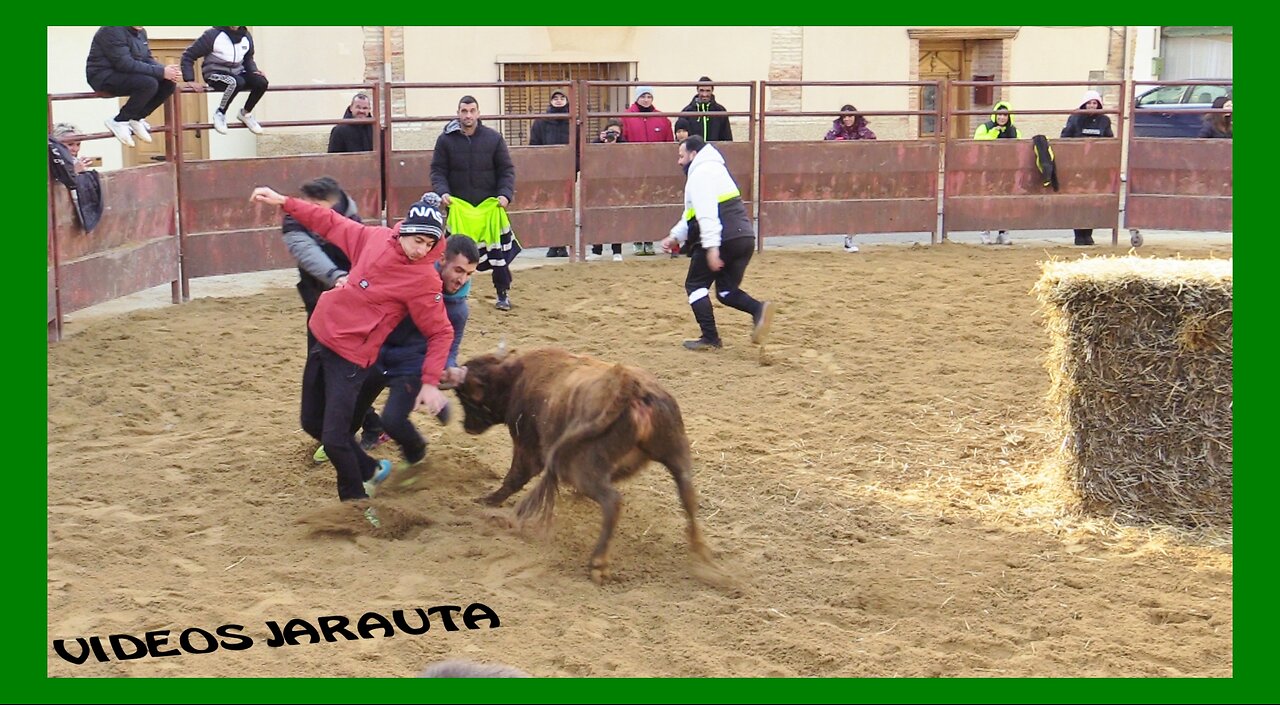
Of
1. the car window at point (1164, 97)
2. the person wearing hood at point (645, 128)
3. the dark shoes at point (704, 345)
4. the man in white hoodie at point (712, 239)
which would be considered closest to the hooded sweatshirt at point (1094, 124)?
the person wearing hood at point (645, 128)

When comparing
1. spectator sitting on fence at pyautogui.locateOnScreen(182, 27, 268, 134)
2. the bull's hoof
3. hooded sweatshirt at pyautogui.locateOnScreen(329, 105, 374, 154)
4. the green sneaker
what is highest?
spectator sitting on fence at pyautogui.locateOnScreen(182, 27, 268, 134)

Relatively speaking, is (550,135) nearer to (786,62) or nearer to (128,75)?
(128,75)

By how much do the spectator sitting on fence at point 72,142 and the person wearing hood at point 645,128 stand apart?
555cm

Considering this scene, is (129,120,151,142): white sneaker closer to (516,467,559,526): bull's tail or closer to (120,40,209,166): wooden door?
(516,467,559,526): bull's tail

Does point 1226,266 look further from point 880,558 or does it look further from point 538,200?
point 538,200

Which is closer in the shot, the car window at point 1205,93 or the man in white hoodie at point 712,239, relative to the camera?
the man in white hoodie at point 712,239

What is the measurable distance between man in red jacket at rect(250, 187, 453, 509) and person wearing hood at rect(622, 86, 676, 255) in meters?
7.94

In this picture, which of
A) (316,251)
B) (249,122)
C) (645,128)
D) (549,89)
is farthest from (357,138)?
(549,89)

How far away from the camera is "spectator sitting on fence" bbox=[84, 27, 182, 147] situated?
32.5 feet

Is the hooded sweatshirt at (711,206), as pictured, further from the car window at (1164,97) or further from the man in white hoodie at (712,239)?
the car window at (1164,97)

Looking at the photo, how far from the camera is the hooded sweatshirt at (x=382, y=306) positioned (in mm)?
5781

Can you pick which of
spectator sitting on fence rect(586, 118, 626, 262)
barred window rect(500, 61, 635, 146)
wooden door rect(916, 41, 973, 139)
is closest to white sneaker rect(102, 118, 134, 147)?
spectator sitting on fence rect(586, 118, 626, 262)

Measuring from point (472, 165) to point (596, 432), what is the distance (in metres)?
5.78

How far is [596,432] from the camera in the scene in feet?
17.9
